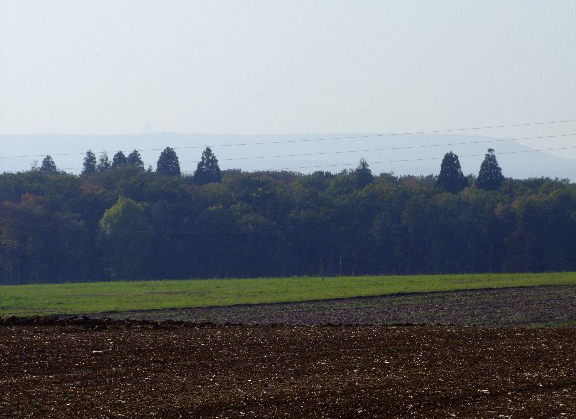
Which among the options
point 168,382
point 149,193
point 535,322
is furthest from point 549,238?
point 168,382

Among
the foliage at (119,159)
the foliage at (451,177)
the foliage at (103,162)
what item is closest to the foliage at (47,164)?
the foliage at (103,162)

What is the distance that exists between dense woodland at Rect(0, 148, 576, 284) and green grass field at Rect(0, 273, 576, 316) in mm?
26231

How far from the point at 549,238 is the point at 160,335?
7300 cm

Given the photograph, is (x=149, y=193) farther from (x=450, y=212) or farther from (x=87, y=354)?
(x=87, y=354)

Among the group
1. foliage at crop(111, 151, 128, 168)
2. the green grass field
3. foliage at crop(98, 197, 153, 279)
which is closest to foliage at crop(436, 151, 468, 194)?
foliage at crop(98, 197, 153, 279)

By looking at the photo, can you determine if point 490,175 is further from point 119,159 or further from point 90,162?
point 90,162

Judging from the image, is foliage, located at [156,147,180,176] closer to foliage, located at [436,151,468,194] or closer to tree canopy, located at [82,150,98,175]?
tree canopy, located at [82,150,98,175]

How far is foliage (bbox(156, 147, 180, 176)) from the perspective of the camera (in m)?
120

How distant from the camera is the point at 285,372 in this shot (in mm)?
20688

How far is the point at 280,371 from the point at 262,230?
74.3m

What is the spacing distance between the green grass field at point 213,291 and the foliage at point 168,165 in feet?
180

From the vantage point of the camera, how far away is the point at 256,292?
52188 mm

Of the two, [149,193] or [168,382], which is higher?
[149,193]

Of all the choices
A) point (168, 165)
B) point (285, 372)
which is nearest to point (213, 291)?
point (285, 372)
